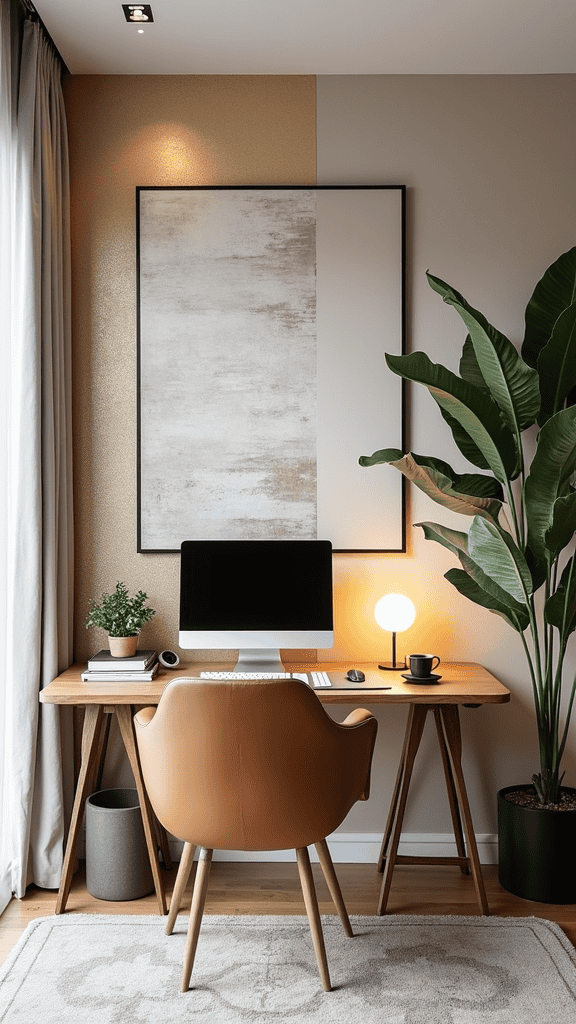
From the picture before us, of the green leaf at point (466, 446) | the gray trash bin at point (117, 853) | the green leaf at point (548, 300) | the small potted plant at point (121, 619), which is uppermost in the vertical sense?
the green leaf at point (548, 300)

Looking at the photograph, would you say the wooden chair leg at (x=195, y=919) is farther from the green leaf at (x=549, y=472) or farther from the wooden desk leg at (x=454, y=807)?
the green leaf at (x=549, y=472)

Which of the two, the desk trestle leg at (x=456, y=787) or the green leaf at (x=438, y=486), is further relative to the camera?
the desk trestle leg at (x=456, y=787)

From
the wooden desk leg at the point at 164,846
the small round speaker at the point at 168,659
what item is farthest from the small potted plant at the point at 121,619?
the wooden desk leg at the point at 164,846

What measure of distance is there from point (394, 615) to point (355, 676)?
0.96 ft

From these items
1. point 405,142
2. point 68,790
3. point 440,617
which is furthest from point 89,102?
point 68,790

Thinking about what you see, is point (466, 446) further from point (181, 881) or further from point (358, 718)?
point (181, 881)

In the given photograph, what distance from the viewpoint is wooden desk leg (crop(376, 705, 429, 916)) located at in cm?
267

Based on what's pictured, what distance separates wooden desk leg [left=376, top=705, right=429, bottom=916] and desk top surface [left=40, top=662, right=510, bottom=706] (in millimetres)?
111

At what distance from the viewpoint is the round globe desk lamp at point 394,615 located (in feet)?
9.68

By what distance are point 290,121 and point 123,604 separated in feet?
6.08

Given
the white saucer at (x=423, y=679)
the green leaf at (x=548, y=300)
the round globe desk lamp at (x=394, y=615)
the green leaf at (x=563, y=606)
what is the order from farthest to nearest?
the round globe desk lamp at (x=394, y=615) → the green leaf at (x=548, y=300) → the white saucer at (x=423, y=679) → the green leaf at (x=563, y=606)

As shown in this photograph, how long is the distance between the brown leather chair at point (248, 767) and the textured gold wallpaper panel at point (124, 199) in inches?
41.1

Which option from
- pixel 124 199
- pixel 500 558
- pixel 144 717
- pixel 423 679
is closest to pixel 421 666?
pixel 423 679

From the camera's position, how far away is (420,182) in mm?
3137
